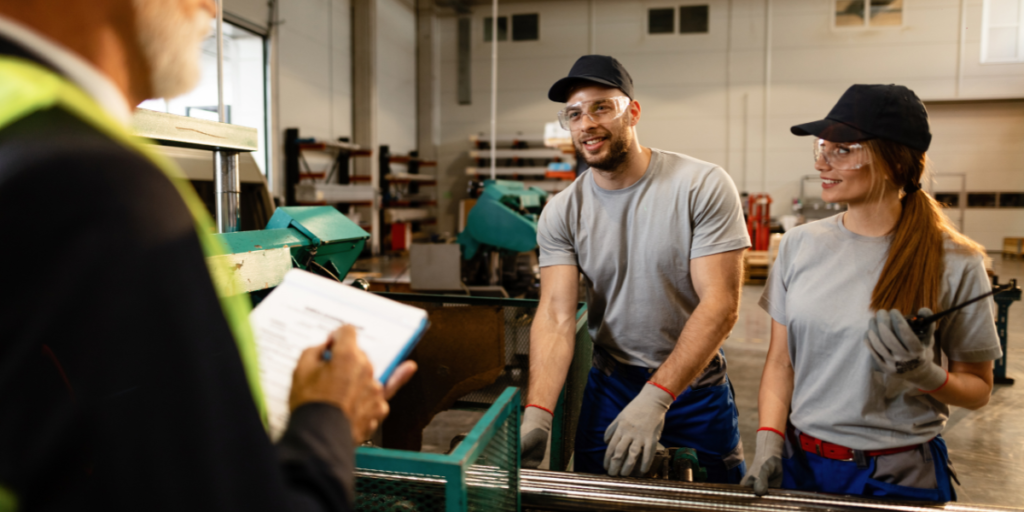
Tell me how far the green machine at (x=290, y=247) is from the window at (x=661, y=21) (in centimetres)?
1024

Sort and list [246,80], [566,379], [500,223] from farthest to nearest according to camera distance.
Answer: [246,80] → [500,223] → [566,379]

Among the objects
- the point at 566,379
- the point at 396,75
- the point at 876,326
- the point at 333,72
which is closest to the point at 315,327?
the point at 876,326

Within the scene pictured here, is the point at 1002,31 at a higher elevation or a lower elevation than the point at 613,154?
higher

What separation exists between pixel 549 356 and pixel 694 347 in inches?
15.7

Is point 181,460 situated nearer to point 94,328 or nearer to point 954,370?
point 94,328

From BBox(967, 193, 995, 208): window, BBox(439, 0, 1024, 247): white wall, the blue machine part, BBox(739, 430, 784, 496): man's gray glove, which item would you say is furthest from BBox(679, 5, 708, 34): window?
BBox(739, 430, 784, 496): man's gray glove

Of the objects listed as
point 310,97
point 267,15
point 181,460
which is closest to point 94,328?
point 181,460

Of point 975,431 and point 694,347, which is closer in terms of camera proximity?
point 694,347

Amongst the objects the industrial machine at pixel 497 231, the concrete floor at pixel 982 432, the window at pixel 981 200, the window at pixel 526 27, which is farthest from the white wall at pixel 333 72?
the window at pixel 981 200

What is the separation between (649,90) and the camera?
10.8 m

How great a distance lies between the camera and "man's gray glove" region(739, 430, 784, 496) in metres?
1.28

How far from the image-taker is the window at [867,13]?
9.98m

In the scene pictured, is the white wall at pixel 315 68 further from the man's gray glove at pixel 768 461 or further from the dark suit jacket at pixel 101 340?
the dark suit jacket at pixel 101 340

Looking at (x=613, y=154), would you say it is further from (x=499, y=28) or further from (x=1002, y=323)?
(x=499, y=28)
